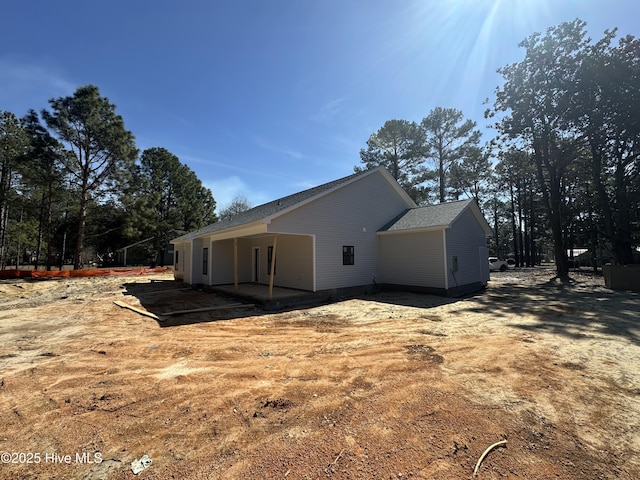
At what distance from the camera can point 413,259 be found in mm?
12039

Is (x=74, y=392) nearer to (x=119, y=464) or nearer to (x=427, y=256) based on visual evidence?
(x=119, y=464)

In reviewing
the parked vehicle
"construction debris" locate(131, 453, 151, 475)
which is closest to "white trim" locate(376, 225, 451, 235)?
"construction debris" locate(131, 453, 151, 475)

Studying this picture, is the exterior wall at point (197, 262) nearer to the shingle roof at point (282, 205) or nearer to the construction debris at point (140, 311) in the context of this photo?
the shingle roof at point (282, 205)

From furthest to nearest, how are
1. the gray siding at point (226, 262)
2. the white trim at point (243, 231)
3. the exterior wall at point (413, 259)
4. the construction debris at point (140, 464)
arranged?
the gray siding at point (226, 262), the exterior wall at point (413, 259), the white trim at point (243, 231), the construction debris at point (140, 464)

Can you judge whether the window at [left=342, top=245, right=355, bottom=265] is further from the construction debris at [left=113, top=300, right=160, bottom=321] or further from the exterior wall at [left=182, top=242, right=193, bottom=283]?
the exterior wall at [left=182, top=242, right=193, bottom=283]

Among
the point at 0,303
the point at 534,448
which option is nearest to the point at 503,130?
the point at 534,448

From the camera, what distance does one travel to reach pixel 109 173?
21109 millimetres

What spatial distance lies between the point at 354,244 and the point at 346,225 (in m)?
0.88

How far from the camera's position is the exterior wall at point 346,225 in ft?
35.0

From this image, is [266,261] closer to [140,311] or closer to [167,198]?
[140,311]

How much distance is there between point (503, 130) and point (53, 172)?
104ft

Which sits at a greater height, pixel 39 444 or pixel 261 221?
pixel 261 221

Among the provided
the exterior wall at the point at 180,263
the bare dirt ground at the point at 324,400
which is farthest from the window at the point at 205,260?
the bare dirt ground at the point at 324,400

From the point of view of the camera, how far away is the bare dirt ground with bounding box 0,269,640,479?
2.23m
